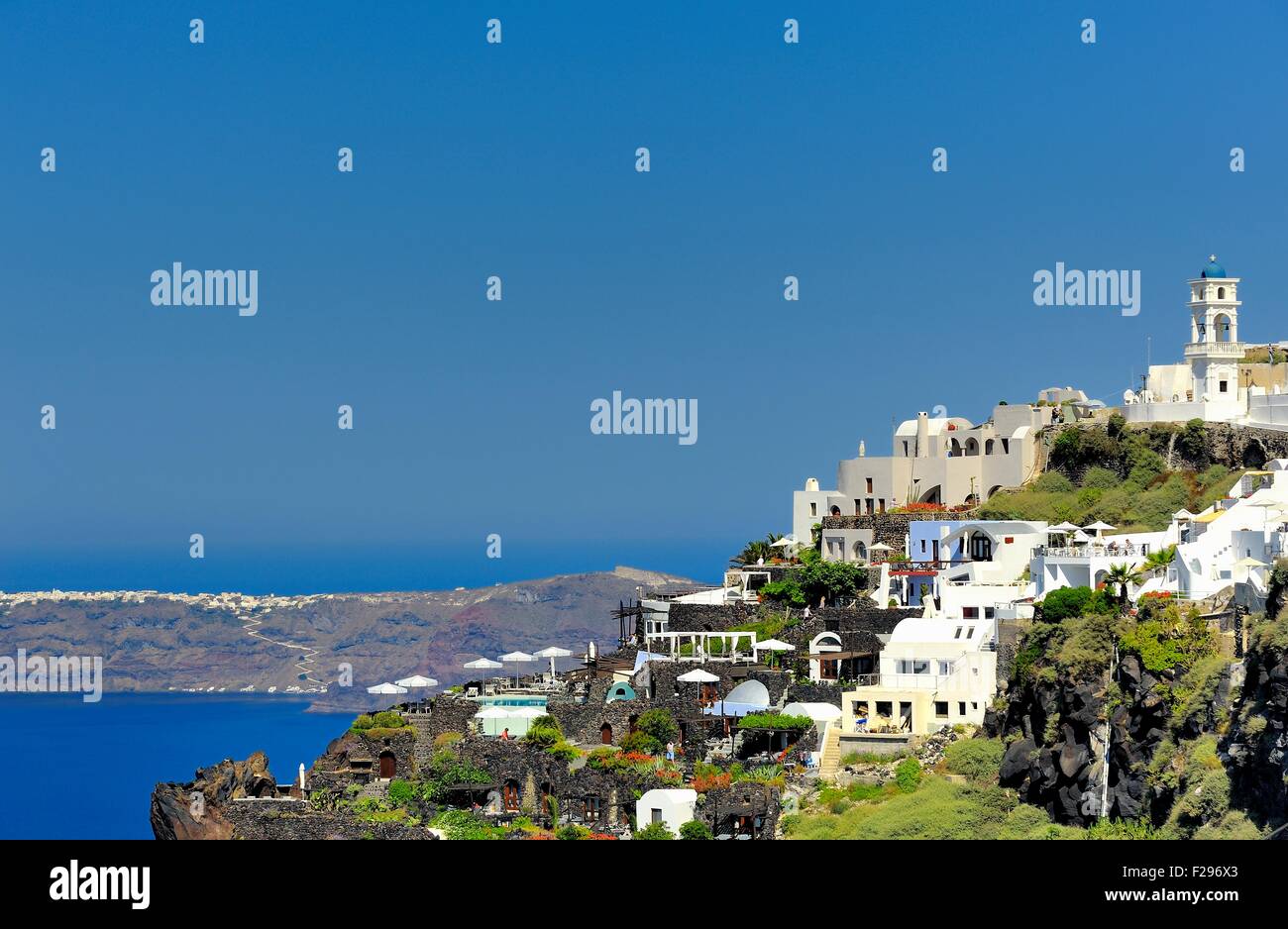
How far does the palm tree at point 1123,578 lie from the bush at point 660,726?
11150mm

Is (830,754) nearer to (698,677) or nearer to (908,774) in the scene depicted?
(908,774)

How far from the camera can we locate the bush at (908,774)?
45181 millimetres

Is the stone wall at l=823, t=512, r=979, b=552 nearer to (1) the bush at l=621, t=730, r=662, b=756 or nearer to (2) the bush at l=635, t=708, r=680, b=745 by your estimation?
(2) the bush at l=635, t=708, r=680, b=745

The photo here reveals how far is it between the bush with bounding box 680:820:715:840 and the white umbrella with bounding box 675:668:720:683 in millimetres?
8971

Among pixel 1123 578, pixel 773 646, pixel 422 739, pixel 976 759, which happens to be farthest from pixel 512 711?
pixel 1123 578

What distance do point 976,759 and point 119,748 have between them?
95084mm

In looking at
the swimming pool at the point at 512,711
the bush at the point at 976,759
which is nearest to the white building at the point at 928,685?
the bush at the point at 976,759

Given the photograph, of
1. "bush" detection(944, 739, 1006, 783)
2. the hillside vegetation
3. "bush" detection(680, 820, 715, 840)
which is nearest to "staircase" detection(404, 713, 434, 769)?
"bush" detection(680, 820, 715, 840)

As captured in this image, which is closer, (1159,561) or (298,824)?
(1159,561)

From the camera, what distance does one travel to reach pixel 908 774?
45.7m

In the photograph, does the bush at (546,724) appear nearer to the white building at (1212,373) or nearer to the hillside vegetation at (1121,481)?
the hillside vegetation at (1121,481)
